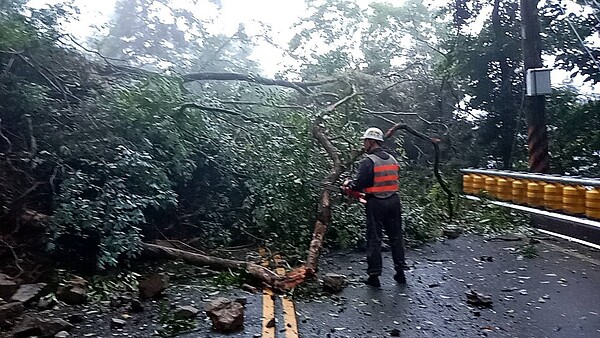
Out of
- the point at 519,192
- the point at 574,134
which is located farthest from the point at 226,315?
the point at 574,134

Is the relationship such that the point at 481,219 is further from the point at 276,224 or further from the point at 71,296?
the point at 71,296

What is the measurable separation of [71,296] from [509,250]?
252 inches

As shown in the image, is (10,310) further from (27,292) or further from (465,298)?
(465,298)

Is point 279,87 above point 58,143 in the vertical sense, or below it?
above

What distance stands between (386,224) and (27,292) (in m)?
4.12

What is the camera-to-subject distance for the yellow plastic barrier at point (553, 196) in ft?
35.5

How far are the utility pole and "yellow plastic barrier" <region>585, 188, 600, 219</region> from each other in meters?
4.44

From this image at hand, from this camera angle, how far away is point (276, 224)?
923cm

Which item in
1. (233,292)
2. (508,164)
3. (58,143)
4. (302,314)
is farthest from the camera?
(508,164)

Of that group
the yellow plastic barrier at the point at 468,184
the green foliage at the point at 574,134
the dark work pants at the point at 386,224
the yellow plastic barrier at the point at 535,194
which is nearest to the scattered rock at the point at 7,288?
the dark work pants at the point at 386,224

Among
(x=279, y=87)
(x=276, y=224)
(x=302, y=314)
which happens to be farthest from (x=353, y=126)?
(x=302, y=314)

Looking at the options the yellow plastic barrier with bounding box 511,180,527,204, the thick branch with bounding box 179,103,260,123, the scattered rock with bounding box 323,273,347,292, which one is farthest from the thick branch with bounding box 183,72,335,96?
the scattered rock with bounding box 323,273,347,292

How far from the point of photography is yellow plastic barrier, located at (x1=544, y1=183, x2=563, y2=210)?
1083cm

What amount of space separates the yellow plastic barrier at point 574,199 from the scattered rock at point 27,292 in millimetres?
8052
